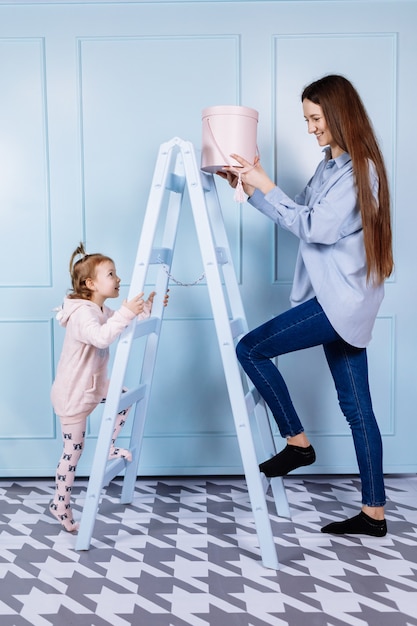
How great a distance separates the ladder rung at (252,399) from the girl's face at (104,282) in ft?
1.99

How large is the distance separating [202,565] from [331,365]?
79 cm

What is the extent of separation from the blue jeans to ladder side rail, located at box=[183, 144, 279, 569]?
9 cm

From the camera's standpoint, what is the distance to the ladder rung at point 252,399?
223 centimetres

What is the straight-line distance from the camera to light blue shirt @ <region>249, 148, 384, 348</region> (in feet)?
6.65

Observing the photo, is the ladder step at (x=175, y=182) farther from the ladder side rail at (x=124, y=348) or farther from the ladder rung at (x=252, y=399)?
the ladder rung at (x=252, y=399)

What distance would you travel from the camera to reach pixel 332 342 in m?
2.26

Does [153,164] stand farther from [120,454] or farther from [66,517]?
[66,517]

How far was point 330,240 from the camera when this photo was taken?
6.72 ft

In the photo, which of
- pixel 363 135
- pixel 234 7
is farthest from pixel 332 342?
pixel 234 7

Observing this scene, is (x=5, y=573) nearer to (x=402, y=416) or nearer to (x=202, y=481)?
(x=202, y=481)

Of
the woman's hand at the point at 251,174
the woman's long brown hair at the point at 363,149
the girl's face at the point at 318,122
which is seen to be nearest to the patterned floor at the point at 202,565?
the woman's long brown hair at the point at 363,149

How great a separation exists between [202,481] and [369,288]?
1.23m

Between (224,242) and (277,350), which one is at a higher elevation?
(224,242)

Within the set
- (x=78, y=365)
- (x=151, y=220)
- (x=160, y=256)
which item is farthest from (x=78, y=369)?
(x=151, y=220)
